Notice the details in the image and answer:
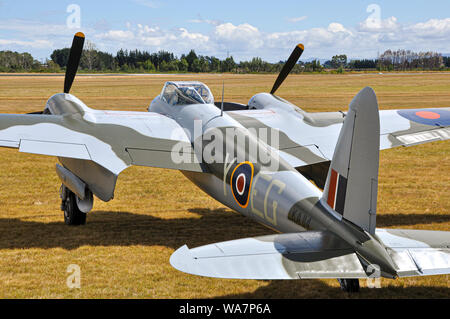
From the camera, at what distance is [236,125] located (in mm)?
9922

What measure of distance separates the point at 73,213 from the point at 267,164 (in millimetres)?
5235

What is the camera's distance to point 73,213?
11.1 m

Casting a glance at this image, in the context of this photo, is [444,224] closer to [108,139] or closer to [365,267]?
[365,267]

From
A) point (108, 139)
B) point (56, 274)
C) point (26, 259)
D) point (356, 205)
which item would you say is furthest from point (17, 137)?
point (356, 205)

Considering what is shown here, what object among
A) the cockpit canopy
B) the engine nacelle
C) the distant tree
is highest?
the distant tree

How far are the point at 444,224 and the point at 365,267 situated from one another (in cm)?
655

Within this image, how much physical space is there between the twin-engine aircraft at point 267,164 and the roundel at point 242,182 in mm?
19

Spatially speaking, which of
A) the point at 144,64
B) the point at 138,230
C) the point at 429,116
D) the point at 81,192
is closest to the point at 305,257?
the point at 138,230

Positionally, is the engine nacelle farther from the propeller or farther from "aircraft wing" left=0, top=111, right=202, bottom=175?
the propeller

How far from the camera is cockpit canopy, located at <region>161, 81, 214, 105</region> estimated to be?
1173cm

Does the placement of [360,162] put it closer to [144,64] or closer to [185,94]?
[185,94]

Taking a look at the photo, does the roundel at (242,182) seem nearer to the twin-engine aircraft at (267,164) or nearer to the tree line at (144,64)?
the twin-engine aircraft at (267,164)

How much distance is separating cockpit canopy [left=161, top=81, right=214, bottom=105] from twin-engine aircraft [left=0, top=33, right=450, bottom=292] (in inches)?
1.2

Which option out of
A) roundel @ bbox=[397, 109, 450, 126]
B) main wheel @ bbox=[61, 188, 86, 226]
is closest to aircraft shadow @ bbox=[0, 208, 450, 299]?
main wheel @ bbox=[61, 188, 86, 226]
